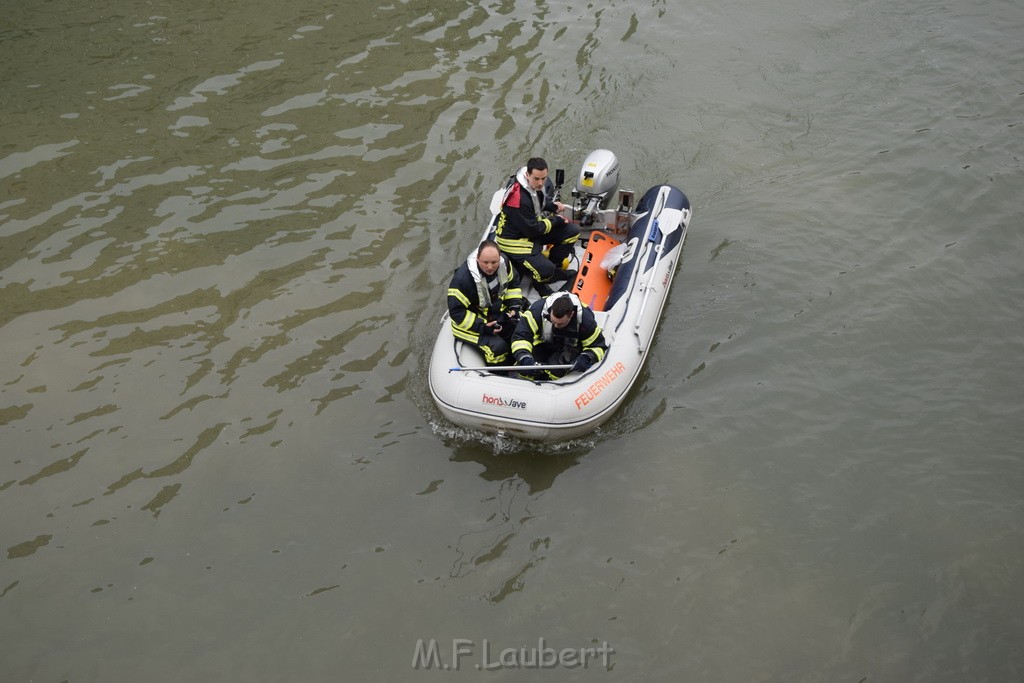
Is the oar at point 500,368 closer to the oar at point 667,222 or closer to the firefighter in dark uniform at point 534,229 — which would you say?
the firefighter in dark uniform at point 534,229

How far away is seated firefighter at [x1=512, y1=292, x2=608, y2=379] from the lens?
19.7ft

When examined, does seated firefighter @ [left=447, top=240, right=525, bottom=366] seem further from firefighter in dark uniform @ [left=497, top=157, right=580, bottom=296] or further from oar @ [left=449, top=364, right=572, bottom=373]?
firefighter in dark uniform @ [left=497, top=157, right=580, bottom=296]

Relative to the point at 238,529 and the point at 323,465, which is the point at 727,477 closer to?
the point at 323,465

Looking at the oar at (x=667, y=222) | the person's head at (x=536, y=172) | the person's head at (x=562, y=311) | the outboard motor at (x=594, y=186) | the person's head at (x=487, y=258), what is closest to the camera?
the person's head at (x=562, y=311)

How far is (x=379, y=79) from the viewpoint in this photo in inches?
395

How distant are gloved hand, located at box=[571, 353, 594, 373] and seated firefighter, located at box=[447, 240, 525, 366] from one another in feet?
1.95

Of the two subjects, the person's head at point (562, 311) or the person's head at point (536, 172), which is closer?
the person's head at point (562, 311)

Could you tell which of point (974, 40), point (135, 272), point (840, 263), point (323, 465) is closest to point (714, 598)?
point (323, 465)

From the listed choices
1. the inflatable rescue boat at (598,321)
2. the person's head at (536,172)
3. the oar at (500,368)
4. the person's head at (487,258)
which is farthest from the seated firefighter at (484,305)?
the person's head at (536,172)

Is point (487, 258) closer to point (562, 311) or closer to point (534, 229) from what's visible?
point (562, 311)

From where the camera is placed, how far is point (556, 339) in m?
6.24

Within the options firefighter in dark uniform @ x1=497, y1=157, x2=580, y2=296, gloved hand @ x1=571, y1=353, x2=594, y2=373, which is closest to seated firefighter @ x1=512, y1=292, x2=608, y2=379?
gloved hand @ x1=571, y1=353, x2=594, y2=373

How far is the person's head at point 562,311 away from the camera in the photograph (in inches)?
229

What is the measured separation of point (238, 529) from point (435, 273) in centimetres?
302
